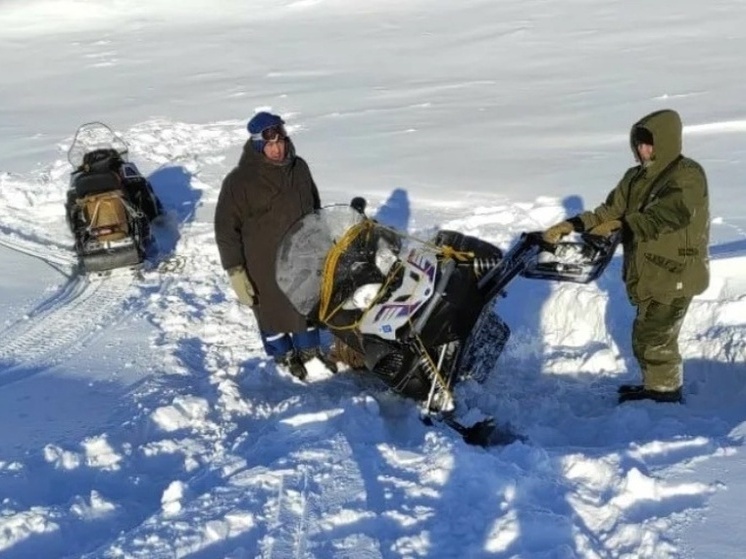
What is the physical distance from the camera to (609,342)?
613 centimetres

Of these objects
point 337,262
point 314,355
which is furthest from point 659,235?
point 314,355

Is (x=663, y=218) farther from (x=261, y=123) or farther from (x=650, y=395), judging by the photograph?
(x=261, y=123)

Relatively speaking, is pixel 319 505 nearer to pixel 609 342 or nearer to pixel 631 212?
pixel 631 212

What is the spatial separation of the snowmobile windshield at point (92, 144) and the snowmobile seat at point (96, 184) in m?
0.81

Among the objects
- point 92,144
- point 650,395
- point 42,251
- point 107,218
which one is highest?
point 92,144

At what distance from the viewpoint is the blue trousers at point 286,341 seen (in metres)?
6.05

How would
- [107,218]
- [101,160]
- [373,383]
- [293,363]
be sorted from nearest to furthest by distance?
[373,383] → [293,363] → [107,218] → [101,160]

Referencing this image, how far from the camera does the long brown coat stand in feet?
19.0

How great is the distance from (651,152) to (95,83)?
1534cm

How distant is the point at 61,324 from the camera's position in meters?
6.99

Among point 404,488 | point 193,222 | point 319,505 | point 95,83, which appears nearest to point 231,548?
point 319,505

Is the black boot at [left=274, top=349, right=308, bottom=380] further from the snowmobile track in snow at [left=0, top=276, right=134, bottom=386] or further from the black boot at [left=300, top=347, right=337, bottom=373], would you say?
the snowmobile track in snow at [left=0, top=276, right=134, bottom=386]

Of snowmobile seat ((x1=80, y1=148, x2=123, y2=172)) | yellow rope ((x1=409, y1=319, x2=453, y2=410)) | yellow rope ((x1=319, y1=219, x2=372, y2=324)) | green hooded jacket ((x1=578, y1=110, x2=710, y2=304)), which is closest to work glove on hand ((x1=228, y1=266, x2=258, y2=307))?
yellow rope ((x1=319, y1=219, x2=372, y2=324))

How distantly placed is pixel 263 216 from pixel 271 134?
0.55m
